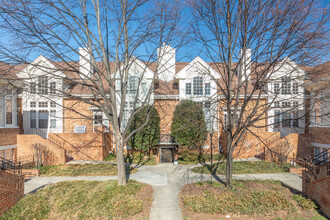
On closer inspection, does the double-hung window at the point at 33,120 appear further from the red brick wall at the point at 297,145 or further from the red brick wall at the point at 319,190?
the red brick wall at the point at 319,190

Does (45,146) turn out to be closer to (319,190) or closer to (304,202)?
(304,202)

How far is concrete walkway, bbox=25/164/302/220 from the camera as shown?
7.50 m

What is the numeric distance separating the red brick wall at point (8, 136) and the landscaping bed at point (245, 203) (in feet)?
37.2

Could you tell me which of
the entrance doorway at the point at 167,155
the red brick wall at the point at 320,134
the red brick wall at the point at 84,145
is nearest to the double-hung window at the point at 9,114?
the red brick wall at the point at 84,145

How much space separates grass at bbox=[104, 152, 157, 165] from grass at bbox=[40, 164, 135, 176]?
183 centimetres

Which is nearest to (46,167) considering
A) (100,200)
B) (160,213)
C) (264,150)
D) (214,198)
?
(100,200)

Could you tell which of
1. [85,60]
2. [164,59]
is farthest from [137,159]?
[85,60]

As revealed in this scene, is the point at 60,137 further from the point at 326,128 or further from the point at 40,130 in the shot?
the point at 326,128

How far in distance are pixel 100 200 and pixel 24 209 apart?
260 centimetres

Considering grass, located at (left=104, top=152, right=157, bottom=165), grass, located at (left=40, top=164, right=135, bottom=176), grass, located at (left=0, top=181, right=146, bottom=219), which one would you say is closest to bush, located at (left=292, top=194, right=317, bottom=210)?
grass, located at (left=0, top=181, right=146, bottom=219)

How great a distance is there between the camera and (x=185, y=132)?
14.6 metres

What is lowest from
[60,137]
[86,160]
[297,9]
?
[86,160]

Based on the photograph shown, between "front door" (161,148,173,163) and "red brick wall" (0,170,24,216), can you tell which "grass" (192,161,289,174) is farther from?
"red brick wall" (0,170,24,216)

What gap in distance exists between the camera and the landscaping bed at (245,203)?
691cm
